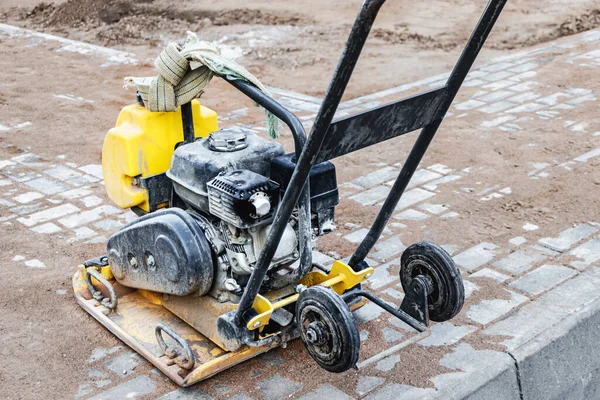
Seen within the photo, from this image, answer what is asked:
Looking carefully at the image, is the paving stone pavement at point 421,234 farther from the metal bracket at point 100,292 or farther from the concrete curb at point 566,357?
the metal bracket at point 100,292

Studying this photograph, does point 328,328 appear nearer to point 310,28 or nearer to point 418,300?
point 418,300

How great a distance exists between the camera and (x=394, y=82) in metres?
9.66

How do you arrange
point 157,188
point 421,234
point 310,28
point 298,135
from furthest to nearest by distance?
point 310,28 → point 421,234 → point 157,188 → point 298,135

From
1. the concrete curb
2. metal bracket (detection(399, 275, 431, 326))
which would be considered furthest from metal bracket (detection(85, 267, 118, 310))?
the concrete curb

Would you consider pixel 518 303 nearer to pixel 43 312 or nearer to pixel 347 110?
pixel 43 312

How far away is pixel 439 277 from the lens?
4090mm

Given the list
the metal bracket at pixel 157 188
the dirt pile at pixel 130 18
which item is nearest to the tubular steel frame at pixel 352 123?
the metal bracket at pixel 157 188

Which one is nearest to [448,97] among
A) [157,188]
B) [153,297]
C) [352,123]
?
[352,123]

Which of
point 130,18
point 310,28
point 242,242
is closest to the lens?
point 242,242

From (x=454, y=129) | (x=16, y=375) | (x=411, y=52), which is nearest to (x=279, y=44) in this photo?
(x=411, y=52)

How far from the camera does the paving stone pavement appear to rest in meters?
4.21

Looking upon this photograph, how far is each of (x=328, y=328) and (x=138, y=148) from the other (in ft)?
5.19

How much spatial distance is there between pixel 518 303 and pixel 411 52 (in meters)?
6.64

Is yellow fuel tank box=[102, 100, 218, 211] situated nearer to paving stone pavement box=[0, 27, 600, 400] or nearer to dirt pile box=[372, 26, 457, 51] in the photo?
paving stone pavement box=[0, 27, 600, 400]
